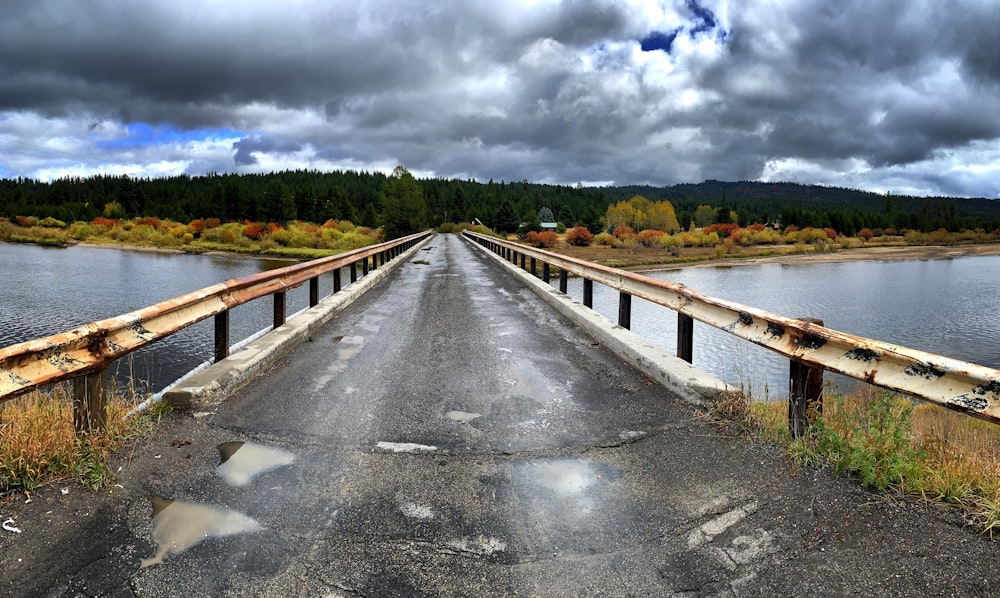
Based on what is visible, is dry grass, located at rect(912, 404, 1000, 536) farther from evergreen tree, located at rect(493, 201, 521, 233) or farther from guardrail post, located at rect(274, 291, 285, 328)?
evergreen tree, located at rect(493, 201, 521, 233)

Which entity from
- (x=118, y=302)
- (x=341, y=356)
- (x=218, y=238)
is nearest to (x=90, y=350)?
(x=341, y=356)

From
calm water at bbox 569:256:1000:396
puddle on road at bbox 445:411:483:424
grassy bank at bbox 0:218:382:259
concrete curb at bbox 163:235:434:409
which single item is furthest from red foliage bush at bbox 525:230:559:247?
puddle on road at bbox 445:411:483:424

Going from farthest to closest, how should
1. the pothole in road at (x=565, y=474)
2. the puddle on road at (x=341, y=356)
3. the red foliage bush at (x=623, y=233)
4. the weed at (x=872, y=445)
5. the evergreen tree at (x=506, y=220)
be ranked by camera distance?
1. the evergreen tree at (x=506, y=220)
2. the red foliage bush at (x=623, y=233)
3. the puddle on road at (x=341, y=356)
4. the pothole in road at (x=565, y=474)
5. the weed at (x=872, y=445)

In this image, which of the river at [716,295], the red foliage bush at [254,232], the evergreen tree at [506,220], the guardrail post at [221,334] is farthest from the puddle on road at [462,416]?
the evergreen tree at [506,220]

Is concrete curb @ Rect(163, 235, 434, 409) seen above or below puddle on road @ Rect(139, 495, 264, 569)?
above

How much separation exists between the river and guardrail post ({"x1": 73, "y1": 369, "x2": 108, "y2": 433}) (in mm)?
2097

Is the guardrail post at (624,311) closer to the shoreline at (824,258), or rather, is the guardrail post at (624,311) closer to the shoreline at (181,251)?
the shoreline at (824,258)

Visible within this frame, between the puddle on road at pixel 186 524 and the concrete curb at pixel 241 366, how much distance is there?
68.9 inches

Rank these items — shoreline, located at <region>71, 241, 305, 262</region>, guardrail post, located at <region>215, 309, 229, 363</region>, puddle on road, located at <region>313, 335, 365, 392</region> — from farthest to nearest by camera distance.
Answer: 1. shoreline, located at <region>71, 241, 305, 262</region>
2. guardrail post, located at <region>215, 309, 229, 363</region>
3. puddle on road, located at <region>313, 335, 365, 392</region>

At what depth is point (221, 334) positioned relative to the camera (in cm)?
653

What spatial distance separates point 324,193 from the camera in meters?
165

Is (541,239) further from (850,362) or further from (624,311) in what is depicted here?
(850,362)

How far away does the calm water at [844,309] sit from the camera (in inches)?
717

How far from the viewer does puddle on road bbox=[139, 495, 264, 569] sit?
9.75ft
